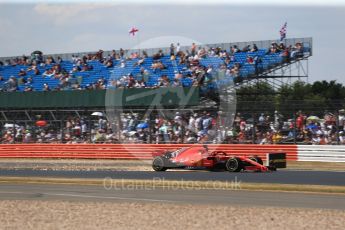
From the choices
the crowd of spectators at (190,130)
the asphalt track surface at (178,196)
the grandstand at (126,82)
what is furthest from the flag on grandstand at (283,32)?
the asphalt track surface at (178,196)

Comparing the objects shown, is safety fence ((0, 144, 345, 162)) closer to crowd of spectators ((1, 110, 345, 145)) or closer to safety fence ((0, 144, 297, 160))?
safety fence ((0, 144, 297, 160))

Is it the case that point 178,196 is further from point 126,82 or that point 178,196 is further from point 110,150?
point 126,82

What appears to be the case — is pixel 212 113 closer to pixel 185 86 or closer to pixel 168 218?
pixel 185 86

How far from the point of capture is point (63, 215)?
998 cm

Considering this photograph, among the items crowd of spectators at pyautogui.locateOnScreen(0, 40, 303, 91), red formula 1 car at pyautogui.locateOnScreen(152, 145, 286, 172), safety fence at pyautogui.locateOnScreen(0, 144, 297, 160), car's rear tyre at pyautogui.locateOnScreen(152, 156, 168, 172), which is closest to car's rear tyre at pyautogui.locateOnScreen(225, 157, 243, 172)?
red formula 1 car at pyautogui.locateOnScreen(152, 145, 286, 172)

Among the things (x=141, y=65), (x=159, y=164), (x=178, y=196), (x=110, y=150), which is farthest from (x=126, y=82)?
(x=178, y=196)

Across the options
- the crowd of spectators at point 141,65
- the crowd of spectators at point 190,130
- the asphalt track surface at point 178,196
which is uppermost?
the crowd of spectators at point 141,65

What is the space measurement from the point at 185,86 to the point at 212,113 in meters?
4.78

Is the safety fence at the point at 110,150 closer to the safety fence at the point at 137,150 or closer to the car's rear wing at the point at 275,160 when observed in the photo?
the safety fence at the point at 137,150

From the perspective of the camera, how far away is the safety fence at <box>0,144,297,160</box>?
23.4 m

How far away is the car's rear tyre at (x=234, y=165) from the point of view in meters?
17.9

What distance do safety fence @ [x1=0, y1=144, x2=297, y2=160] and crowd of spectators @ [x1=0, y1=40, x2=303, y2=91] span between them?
13.6ft

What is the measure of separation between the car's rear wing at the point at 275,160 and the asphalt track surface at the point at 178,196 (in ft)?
17.3

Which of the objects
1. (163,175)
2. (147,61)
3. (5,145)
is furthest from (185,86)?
(163,175)
